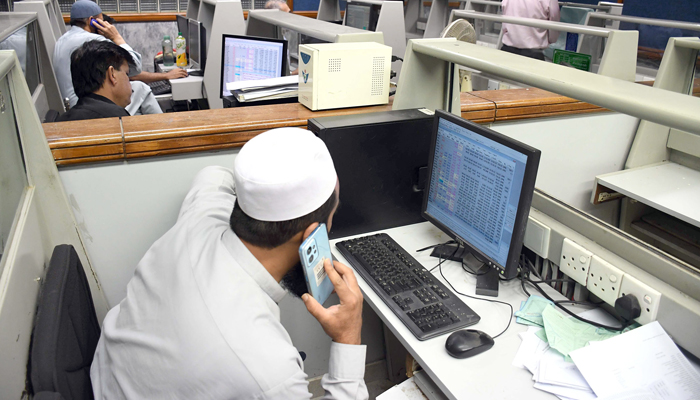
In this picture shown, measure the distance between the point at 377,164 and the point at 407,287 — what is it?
0.39 metres

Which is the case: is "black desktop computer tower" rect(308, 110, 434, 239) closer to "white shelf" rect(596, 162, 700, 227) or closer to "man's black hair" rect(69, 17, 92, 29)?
"white shelf" rect(596, 162, 700, 227)

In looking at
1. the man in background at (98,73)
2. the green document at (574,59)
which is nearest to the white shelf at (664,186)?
the green document at (574,59)

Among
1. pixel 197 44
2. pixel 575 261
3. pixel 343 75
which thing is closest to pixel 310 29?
pixel 343 75

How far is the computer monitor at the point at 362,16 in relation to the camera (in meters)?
3.64

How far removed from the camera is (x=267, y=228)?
3.12 feet

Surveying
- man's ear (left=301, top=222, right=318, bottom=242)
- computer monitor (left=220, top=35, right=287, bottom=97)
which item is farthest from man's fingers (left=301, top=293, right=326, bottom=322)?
computer monitor (left=220, top=35, right=287, bottom=97)

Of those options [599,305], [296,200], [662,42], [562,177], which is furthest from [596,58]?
[296,200]

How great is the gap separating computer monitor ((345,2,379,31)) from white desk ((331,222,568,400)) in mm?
2719

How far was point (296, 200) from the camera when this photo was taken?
945 millimetres

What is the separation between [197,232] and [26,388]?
377 mm

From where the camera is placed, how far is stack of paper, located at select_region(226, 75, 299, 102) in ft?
5.81

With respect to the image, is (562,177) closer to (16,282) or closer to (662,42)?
(16,282)

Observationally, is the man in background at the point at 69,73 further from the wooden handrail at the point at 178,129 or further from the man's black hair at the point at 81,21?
the wooden handrail at the point at 178,129

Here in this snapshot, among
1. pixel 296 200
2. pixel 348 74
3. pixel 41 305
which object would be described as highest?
pixel 348 74
